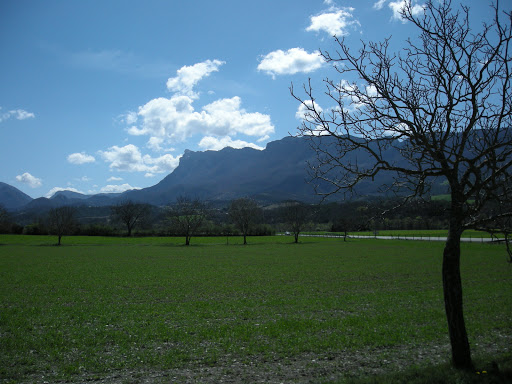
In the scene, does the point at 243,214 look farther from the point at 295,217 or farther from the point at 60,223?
the point at 60,223

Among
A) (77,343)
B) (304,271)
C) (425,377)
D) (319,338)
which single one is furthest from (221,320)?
(304,271)

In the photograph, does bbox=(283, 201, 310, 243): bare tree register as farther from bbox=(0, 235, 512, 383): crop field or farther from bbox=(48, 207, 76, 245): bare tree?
bbox=(0, 235, 512, 383): crop field

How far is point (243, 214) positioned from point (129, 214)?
160 feet

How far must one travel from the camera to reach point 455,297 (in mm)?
7883

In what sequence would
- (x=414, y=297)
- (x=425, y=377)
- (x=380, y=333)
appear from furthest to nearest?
1. (x=414, y=297)
2. (x=380, y=333)
3. (x=425, y=377)

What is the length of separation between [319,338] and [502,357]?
5226 millimetres

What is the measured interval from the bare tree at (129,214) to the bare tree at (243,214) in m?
42.8

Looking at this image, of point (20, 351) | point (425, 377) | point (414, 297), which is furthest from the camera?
point (414, 297)

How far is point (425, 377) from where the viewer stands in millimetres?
7629

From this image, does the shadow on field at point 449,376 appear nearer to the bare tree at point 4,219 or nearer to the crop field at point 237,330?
the crop field at point 237,330

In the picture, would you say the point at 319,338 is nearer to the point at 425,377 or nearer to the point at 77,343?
the point at 425,377

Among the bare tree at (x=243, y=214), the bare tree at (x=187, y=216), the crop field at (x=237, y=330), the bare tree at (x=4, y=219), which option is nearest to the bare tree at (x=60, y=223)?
the bare tree at (x=4, y=219)

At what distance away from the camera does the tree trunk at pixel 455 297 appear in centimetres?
780

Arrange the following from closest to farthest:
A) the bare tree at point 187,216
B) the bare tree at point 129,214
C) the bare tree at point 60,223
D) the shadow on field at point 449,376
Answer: the shadow on field at point 449,376, the bare tree at point 60,223, the bare tree at point 187,216, the bare tree at point 129,214
